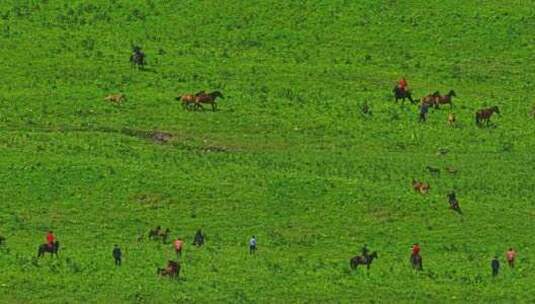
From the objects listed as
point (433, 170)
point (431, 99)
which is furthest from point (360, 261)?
point (431, 99)

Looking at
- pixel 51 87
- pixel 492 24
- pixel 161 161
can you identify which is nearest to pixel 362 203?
pixel 161 161

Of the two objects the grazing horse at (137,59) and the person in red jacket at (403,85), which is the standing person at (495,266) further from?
the grazing horse at (137,59)

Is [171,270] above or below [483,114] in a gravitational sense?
below

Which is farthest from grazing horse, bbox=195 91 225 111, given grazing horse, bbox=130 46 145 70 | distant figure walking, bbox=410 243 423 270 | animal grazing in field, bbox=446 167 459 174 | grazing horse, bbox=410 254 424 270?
grazing horse, bbox=410 254 424 270

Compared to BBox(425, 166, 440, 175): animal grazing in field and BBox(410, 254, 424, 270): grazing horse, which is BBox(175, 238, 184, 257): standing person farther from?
BBox(425, 166, 440, 175): animal grazing in field

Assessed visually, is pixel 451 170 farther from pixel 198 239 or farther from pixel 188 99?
pixel 198 239

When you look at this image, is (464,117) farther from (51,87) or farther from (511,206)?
(51,87)
